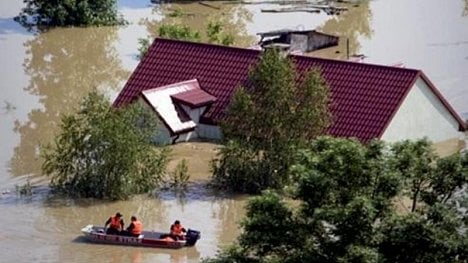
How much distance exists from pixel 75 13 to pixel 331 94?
1582 cm

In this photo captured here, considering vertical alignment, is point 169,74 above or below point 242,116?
above

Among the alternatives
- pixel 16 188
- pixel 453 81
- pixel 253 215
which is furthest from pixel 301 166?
pixel 453 81

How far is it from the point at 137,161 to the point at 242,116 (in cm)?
263

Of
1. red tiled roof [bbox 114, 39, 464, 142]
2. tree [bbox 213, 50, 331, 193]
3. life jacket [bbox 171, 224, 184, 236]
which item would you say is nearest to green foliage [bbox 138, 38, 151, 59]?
red tiled roof [bbox 114, 39, 464, 142]

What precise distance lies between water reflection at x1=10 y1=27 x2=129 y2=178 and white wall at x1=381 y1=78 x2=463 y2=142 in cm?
887

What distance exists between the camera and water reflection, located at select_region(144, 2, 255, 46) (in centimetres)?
4306

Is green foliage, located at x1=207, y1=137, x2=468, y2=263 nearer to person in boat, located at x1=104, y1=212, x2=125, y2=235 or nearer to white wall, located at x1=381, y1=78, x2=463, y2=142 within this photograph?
person in boat, located at x1=104, y1=212, x2=125, y2=235

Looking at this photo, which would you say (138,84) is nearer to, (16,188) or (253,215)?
(16,188)

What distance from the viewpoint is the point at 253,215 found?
14.6 m

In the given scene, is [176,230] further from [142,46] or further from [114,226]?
[142,46]

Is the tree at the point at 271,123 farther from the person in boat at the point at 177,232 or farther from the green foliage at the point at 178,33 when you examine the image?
the green foliage at the point at 178,33

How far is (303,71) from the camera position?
3030cm

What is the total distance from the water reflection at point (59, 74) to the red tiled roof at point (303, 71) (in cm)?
246

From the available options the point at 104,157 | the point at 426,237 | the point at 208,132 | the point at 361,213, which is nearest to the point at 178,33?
the point at 208,132
